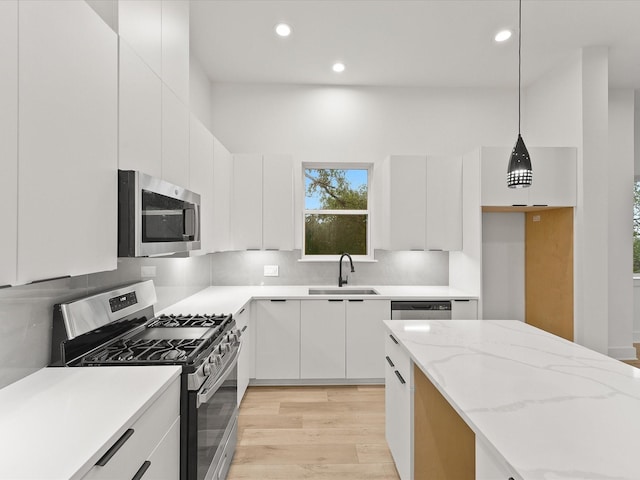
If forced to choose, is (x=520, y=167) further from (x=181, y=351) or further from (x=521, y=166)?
(x=181, y=351)

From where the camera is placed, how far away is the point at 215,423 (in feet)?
5.89

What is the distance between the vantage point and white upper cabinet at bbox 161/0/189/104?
202cm

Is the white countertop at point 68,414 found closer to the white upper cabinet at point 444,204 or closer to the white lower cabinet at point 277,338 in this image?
the white lower cabinet at point 277,338

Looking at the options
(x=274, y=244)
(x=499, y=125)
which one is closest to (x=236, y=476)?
(x=274, y=244)

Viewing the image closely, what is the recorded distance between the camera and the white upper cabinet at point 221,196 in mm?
3053

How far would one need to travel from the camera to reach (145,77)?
5.63 feet

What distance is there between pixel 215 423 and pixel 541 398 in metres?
1.44

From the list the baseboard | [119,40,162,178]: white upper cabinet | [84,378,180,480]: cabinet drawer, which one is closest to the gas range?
[84,378,180,480]: cabinet drawer

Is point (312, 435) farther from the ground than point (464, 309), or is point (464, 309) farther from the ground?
point (464, 309)

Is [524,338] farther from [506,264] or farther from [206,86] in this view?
[206,86]

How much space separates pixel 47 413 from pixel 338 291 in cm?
288

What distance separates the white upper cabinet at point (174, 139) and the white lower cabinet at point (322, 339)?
5.43ft

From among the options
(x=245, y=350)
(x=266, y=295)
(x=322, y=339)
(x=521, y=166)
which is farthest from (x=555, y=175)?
(x=245, y=350)

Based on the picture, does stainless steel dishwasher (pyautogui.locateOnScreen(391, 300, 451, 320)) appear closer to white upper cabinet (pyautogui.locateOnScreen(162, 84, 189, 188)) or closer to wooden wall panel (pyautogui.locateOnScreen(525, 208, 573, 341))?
wooden wall panel (pyautogui.locateOnScreen(525, 208, 573, 341))
